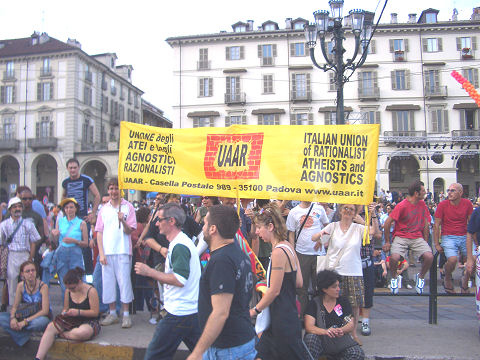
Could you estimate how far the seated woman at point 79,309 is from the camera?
4902 mm

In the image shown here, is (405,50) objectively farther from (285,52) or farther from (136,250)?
(136,250)

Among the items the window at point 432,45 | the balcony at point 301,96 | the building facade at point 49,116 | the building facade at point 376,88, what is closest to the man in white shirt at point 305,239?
the building facade at point 376,88

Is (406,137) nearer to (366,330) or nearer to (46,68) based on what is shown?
(366,330)

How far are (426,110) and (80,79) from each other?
3197 cm

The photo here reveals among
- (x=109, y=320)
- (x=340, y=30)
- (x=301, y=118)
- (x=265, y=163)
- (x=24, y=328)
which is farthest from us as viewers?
(x=301, y=118)

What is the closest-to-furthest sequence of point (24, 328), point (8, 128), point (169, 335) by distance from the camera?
1. point (169, 335)
2. point (24, 328)
3. point (8, 128)

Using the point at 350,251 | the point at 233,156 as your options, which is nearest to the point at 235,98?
the point at 233,156

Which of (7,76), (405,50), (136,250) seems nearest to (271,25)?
(405,50)

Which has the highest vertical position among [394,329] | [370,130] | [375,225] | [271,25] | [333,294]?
[271,25]

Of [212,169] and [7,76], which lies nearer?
[212,169]

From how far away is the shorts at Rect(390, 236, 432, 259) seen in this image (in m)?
5.99

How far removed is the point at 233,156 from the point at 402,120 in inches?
1370

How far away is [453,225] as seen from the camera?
20.7 ft

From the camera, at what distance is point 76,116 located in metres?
39.1
